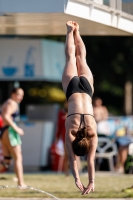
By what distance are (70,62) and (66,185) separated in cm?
507

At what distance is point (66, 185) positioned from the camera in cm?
1515

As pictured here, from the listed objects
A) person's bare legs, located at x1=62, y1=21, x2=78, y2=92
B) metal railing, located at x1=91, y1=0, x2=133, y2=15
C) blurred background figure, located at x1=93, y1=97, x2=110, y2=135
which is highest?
metal railing, located at x1=91, y1=0, x2=133, y2=15

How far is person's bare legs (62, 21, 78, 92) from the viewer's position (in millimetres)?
10516

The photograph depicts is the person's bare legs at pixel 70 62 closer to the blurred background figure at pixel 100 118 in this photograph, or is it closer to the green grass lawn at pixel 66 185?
the green grass lawn at pixel 66 185

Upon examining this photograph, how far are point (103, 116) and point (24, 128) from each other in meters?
2.29

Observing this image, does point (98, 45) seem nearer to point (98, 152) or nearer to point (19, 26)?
point (98, 152)

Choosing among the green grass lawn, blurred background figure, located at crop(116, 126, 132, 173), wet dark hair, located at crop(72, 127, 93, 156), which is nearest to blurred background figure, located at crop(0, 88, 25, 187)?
the green grass lawn

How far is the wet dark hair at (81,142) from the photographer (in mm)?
9891

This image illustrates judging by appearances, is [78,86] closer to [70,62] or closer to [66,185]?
[70,62]

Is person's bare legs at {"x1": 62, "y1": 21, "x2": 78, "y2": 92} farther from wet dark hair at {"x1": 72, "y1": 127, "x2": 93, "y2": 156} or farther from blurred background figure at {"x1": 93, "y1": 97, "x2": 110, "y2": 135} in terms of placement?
blurred background figure at {"x1": 93, "y1": 97, "x2": 110, "y2": 135}

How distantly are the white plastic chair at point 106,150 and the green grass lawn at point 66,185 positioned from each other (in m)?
0.48

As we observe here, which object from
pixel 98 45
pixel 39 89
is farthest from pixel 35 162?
pixel 39 89

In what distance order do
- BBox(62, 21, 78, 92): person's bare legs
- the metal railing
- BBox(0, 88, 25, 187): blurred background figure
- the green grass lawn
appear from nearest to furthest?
BBox(62, 21, 78, 92): person's bare legs → the green grass lawn → the metal railing → BBox(0, 88, 25, 187): blurred background figure

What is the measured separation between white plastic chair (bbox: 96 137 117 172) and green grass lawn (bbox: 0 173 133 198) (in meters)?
0.48
